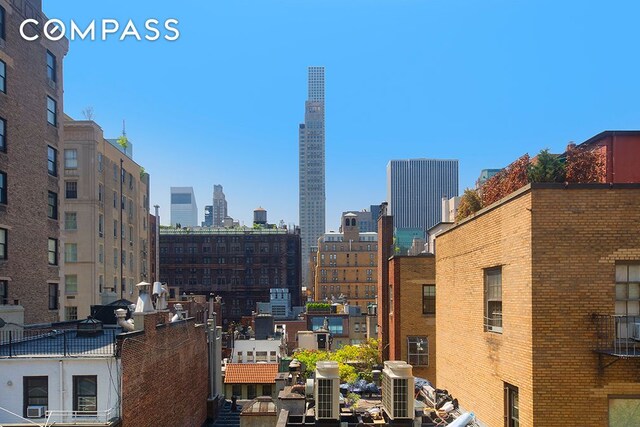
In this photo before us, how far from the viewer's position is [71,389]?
758 inches

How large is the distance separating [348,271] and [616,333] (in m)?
121

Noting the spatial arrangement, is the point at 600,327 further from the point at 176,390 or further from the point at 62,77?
the point at 62,77

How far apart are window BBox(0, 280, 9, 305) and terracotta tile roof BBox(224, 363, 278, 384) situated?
24.4 meters

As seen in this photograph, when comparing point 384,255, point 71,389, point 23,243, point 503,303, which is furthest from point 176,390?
point 503,303

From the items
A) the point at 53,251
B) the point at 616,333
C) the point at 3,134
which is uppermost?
the point at 3,134

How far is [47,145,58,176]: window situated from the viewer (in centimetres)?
3319

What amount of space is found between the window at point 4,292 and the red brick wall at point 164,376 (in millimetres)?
8382

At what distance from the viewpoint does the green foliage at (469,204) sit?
18.5m

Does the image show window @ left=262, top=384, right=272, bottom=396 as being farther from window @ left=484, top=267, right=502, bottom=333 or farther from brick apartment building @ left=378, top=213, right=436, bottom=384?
window @ left=484, top=267, right=502, bottom=333

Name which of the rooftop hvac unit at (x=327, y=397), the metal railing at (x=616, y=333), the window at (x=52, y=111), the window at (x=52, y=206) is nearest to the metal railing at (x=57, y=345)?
the rooftop hvac unit at (x=327, y=397)

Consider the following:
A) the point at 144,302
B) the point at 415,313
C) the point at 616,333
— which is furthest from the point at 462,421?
the point at 415,313

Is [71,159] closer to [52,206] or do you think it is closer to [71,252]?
[71,252]

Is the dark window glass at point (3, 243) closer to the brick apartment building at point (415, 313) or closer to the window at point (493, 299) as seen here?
the brick apartment building at point (415, 313)

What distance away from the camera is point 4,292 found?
2758cm
